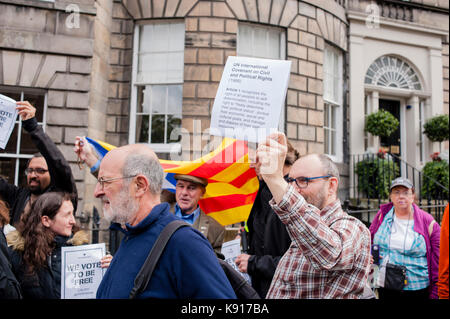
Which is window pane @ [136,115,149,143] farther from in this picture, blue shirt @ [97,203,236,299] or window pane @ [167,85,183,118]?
blue shirt @ [97,203,236,299]

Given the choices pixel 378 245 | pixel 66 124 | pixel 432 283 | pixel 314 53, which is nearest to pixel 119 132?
pixel 66 124

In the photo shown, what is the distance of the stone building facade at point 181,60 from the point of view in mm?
7730

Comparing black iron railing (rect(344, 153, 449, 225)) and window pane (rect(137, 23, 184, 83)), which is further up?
window pane (rect(137, 23, 184, 83))

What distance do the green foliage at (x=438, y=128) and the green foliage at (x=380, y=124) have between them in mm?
1582

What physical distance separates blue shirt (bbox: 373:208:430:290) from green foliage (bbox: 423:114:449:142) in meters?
8.25

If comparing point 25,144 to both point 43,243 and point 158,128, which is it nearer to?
point 158,128

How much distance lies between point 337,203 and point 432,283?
8.54 feet

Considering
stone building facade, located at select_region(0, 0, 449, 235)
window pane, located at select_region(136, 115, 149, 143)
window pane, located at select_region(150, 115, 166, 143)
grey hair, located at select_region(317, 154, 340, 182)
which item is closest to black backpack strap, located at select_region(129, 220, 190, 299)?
grey hair, located at select_region(317, 154, 340, 182)

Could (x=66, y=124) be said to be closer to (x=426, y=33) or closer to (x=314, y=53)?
(x=314, y=53)

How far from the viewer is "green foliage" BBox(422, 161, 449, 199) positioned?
394 inches

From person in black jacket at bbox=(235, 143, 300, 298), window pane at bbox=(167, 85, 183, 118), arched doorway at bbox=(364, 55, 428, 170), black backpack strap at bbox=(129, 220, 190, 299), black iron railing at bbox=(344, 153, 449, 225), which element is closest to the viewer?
black backpack strap at bbox=(129, 220, 190, 299)

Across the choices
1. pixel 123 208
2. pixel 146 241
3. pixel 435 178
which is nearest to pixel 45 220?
pixel 123 208

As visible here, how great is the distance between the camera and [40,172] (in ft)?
11.6

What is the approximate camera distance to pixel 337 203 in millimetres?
2234
